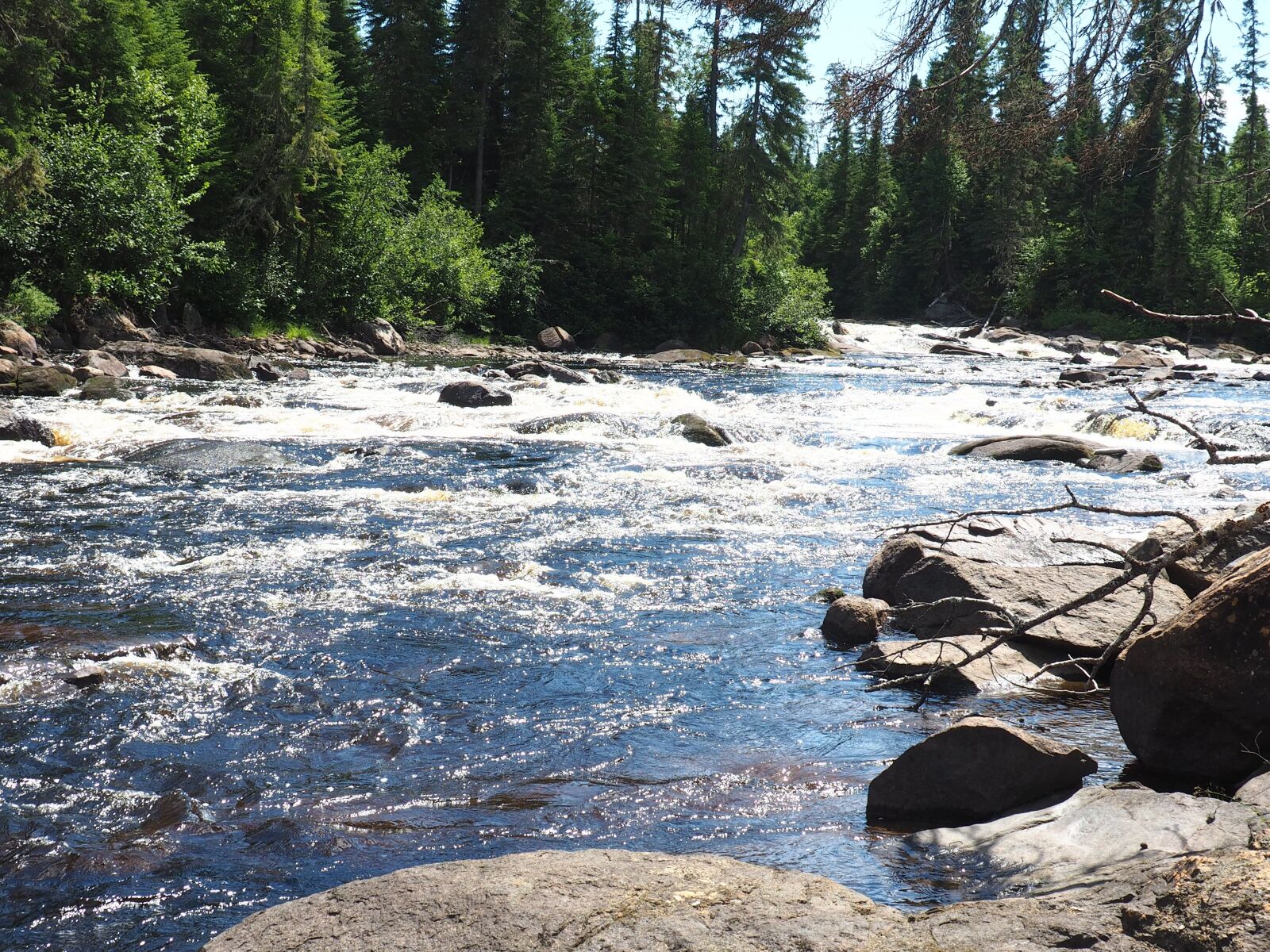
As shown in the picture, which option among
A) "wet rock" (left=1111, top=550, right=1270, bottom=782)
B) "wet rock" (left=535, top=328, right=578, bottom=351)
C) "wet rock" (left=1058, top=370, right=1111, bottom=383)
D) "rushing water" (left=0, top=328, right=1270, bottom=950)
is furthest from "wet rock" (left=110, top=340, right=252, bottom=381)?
"wet rock" (left=1111, top=550, right=1270, bottom=782)

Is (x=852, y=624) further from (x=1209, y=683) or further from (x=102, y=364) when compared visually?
(x=102, y=364)

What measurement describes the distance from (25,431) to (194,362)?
8.48m

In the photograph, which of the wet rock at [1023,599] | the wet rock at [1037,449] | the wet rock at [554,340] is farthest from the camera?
the wet rock at [554,340]

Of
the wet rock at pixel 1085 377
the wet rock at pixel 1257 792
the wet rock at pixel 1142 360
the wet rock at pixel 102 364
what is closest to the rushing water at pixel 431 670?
the wet rock at pixel 1257 792

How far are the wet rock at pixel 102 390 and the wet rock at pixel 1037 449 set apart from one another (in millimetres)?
14477

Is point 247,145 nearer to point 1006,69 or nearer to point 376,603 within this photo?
point 376,603

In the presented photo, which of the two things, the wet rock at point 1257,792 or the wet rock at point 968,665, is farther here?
the wet rock at point 968,665

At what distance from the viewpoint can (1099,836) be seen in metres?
3.88

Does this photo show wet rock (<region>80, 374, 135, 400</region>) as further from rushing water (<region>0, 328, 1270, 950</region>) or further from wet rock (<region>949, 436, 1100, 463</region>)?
wet rock (<region>949, 436, 1100, 463</region>)

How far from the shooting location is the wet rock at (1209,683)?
4461mm

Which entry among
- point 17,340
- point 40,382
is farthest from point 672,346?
point 40,382

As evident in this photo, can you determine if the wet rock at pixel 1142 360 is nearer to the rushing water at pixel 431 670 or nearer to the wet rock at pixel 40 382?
the rushing water at pixel 431 670

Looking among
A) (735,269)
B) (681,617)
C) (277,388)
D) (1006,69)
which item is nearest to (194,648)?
(681,617)

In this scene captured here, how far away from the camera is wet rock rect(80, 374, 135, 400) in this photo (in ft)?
59.1
